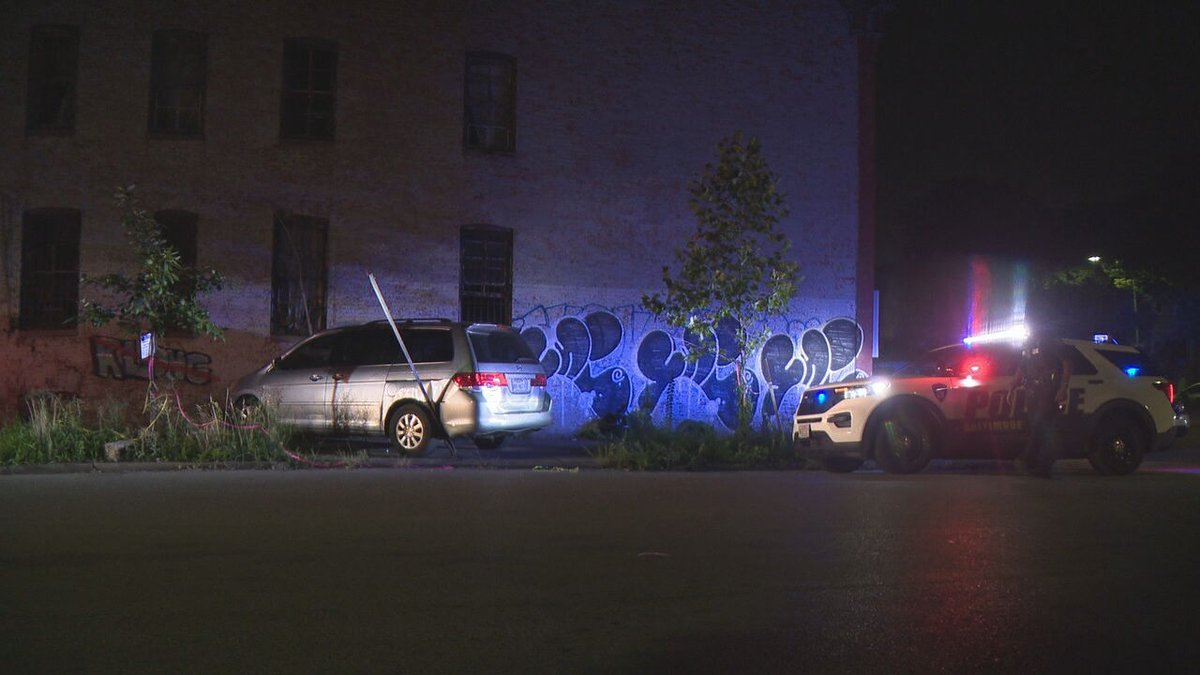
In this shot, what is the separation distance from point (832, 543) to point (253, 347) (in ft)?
43.7

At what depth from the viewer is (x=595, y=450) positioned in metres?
15.9

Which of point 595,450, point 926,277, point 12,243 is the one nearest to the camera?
point 595,450

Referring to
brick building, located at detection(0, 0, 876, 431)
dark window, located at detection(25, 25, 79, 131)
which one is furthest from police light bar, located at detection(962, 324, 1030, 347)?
dark window, located at detection(25, 25, 79, 131)

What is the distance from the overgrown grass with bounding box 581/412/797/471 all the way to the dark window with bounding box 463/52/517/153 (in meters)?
6.92

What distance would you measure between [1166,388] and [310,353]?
11.7 meters

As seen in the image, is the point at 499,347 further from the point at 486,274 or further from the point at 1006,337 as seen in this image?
the point at 1006,337

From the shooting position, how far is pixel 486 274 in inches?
758

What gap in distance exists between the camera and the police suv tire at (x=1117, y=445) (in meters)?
12.7

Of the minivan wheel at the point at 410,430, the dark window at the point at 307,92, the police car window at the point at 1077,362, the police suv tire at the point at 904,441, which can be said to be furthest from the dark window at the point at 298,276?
the police car window at the point at 1077,362

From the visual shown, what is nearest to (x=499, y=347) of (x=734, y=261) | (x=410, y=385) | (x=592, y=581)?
(x=410, y=385)

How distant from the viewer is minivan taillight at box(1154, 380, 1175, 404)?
12.7 meters

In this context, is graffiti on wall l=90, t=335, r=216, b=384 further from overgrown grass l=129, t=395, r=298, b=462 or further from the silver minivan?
overgrown grass l=129, t=395, r=298, b=462

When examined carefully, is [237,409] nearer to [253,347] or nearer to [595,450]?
[253,347]

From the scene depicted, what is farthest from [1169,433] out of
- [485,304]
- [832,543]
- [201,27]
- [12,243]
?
[12,243]
